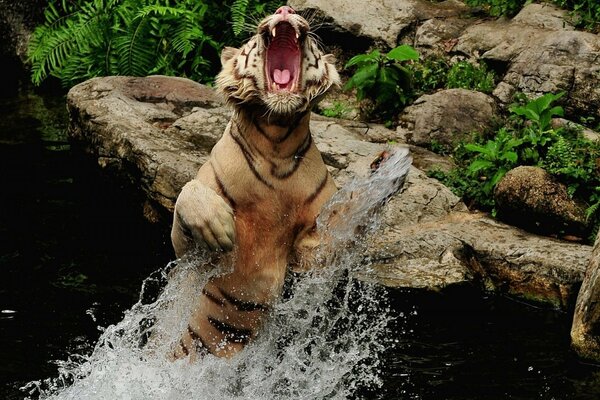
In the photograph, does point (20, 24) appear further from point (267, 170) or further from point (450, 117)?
point (267, 170)

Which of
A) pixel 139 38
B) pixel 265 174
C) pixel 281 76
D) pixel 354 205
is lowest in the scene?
pixel 139 38

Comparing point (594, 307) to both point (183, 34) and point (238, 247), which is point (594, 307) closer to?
point (238, 247)

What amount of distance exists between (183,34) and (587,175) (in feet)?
16.4

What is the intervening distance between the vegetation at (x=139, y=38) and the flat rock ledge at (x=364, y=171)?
5.26 feet

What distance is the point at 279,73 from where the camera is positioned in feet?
12.8

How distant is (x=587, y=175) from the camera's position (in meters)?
6.55

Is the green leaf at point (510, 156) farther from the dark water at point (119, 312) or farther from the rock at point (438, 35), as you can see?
the rock at point (438, 35)

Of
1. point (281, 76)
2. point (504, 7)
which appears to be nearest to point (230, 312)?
point (281, 76)

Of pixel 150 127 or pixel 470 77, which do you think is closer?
pixel 150 127

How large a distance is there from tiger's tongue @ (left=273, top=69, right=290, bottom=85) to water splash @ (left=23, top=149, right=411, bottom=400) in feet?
1.66

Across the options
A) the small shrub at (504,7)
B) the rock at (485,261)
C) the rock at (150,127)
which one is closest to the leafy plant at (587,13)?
the small shrub at (504,7)

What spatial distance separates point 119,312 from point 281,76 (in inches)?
92.3

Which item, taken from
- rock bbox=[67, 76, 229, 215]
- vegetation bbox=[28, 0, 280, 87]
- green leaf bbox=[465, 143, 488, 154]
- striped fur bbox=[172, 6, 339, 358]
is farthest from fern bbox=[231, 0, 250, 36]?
striped fur bbox=[172, 6, 339, 358]

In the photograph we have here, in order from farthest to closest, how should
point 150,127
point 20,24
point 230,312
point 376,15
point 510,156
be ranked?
point 20,24
point 376,15
point 150,127
point 510,156
point 230,312
